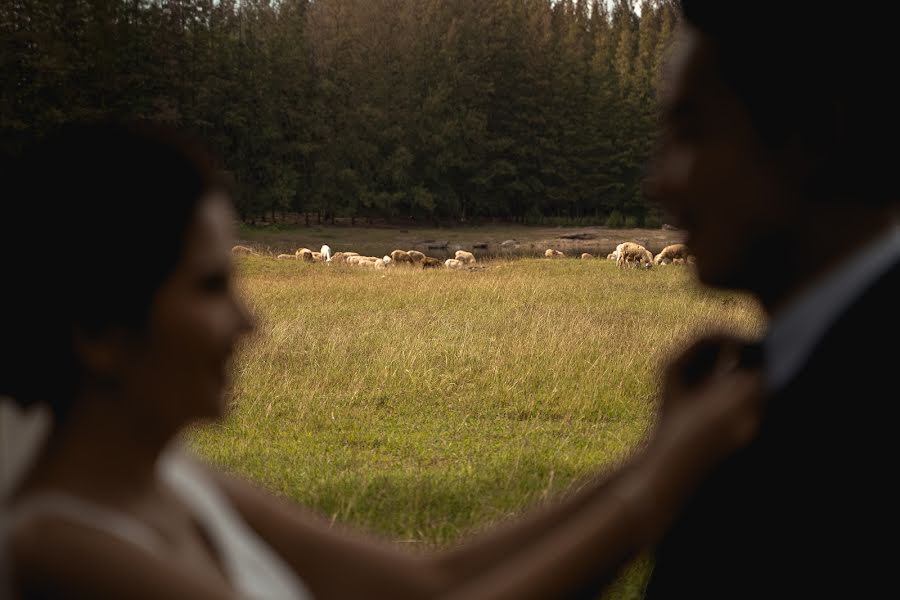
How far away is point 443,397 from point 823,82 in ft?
24.6

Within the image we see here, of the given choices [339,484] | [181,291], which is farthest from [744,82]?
[339,484]

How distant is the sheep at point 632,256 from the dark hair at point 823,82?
70.0ft

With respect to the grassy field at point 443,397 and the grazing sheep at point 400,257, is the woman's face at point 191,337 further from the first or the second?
the grazing sheep at point 400,257

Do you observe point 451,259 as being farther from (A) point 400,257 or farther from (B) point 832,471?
(B) point 832,471

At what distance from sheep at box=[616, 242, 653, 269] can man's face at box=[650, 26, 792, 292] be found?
69.9ft

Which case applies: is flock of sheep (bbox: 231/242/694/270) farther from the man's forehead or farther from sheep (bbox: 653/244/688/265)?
the man's forehead

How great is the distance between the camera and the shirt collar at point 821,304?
1.31m

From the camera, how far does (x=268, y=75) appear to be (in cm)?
5012

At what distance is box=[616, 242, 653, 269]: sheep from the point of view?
22.5 metres

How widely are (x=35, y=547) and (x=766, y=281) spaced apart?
1035 mm

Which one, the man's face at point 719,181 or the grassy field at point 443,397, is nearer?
the man's face at point 719,181

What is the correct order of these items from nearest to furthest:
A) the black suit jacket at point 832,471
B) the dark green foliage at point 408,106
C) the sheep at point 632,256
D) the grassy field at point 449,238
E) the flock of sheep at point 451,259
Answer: the black suit jacket at point 832,471, the sheep at point 632,256, the flock of sheep at point 451,259, the grassy field at point 449,238, the dark green foliage at point 408,106

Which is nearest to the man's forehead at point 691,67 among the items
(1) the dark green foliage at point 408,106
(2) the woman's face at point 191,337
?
(2) the woman's face at point 191,337

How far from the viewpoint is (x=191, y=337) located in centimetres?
123
